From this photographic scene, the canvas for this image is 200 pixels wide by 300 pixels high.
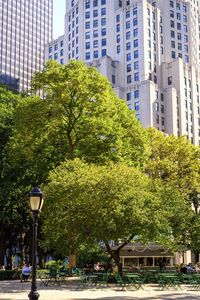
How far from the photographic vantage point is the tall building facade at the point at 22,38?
498 ft

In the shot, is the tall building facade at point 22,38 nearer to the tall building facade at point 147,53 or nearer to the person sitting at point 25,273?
the tall building facade at point 147,53

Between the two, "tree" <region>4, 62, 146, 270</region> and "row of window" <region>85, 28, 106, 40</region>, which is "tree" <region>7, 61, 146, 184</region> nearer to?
"tree" <region>4, 62, 146, 270</region>

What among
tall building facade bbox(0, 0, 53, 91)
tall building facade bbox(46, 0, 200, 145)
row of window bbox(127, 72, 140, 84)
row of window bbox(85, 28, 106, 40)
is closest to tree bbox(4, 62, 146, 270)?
tall building facade bbox(46, 0, 200, 145)

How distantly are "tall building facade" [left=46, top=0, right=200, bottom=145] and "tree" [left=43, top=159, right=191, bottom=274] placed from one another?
8178 cm

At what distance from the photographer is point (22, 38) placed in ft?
524

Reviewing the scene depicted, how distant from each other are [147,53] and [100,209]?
3761 inches

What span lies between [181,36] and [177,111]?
2325 cm

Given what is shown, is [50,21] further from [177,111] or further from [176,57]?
[177,111]

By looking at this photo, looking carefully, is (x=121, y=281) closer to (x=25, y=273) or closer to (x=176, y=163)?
(x=25, y=273)

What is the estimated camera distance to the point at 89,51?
4993 inches

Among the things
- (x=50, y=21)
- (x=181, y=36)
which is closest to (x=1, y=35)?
(x=50, y=21)

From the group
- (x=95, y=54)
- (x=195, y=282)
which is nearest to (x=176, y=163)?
(x=195, y=282)

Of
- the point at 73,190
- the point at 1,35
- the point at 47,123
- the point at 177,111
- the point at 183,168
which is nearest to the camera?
the point at 73,190

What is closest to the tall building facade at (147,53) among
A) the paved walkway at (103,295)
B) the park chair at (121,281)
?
the park chair at (121,281)
